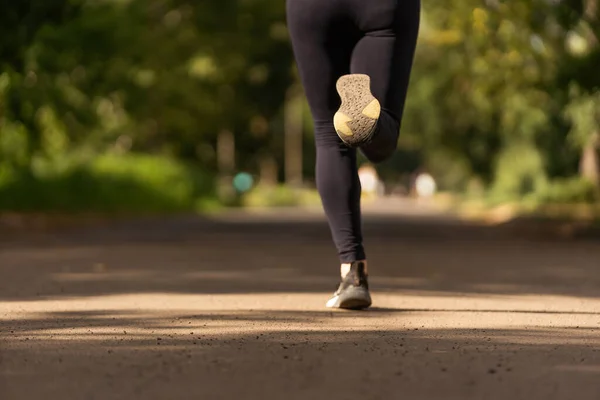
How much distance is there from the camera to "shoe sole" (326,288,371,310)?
7023mm

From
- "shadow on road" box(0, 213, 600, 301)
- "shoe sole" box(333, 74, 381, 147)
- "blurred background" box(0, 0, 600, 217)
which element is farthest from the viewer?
"blurred background" box(0, 0, 600, 217)

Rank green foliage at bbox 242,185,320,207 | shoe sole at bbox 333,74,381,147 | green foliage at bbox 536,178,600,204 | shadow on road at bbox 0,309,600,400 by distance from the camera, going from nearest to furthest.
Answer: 1. shadow on road at bbox 0,309,600,400
2. shoe sole at bbox 333,74,381,147
3. green foliage at bbox 536,178,600,204
4. green foliage at bbox 242,185,320,207

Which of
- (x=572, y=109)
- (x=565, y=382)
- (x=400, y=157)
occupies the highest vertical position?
(x=400, y=157)

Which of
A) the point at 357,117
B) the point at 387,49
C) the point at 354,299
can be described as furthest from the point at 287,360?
the point at 387,49

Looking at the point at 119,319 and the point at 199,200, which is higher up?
the point at 199,200

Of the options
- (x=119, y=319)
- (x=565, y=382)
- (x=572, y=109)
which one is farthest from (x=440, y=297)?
(x=572, y=109)

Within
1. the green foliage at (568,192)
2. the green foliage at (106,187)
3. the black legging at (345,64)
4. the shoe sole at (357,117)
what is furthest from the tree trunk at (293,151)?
the shoe sole at (357,117)

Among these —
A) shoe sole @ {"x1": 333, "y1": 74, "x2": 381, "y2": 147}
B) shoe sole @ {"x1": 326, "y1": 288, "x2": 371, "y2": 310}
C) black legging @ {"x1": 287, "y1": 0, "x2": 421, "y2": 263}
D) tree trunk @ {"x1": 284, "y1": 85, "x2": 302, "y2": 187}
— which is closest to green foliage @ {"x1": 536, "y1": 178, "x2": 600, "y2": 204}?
black legging @ {"x1": 287, "y1": 0, "x2": 421, "y2": 263}

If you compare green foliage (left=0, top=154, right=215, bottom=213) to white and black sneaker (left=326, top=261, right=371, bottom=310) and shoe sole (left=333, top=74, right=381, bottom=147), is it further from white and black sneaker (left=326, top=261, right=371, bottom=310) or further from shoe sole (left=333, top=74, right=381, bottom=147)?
shoe sole (left=333, top=74, right=381, bottom=147)

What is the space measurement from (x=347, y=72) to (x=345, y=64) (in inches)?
2.4

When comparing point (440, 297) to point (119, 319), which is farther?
point (440, 297)

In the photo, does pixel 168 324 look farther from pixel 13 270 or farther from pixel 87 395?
pixel 13 270

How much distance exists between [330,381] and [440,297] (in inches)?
156

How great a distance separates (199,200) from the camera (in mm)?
44250
